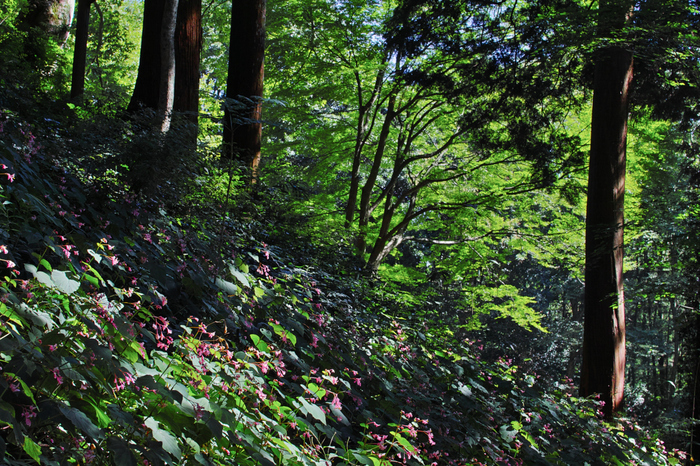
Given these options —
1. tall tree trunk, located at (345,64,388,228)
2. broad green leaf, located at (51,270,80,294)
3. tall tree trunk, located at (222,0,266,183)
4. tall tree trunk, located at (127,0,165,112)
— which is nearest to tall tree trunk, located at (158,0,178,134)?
tall tree trunk, located at (127,0,165,112)

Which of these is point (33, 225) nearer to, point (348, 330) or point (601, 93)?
point (348, 330)

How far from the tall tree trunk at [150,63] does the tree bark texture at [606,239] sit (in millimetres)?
5521

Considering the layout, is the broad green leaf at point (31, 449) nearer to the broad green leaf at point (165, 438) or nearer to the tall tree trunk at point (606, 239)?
A: the broad green leaf at point (165, 438)

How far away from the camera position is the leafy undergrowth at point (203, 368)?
1369 millimetres

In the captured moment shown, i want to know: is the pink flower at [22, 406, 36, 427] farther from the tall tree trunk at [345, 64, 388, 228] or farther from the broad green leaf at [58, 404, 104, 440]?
the tall tree trunk at [345, 64, 388, 228]

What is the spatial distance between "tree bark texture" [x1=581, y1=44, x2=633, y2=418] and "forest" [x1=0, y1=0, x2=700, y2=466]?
26 mm

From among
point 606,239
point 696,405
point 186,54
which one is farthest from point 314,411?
point 696,405

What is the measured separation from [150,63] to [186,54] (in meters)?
0.47

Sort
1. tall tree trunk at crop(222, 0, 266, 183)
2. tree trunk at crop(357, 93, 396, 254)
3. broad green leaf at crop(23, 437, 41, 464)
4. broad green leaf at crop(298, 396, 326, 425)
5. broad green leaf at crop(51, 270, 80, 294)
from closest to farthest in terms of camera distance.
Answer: broad green leaf at crop(23, 437, 41, 464)
broad green leaf at crop(51, 270, 80, 294)
broad green leaf at crop(298, 396, 326, 425)
tall tree trunk at crop(222, 0, 266, 183)
tree trunk at crop(357, 93, 396, 254)

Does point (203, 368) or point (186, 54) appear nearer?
point (203, 368)

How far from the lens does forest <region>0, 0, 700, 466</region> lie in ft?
5.25

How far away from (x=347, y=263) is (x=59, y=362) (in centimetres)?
519

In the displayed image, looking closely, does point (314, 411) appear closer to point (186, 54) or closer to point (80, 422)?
point (80, 422)

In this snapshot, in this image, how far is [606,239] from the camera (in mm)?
5727
